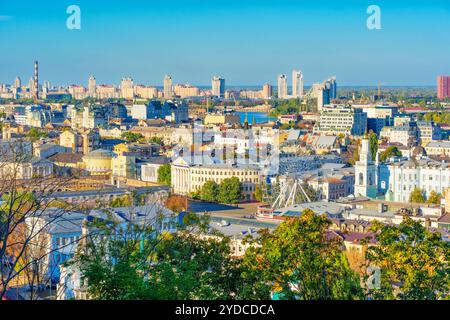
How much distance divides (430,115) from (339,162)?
57.6ft

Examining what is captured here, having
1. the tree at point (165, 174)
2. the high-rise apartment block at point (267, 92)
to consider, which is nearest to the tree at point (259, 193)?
the tree at point (165, 174)

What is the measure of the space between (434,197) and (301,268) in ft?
35.4

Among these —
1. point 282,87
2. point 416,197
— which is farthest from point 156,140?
point 282,87

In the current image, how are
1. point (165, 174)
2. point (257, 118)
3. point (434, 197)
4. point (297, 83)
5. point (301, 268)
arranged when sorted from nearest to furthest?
point (301, 268)
point (434, 197)
point (165, 174)
point (257, 118)
point (297, 83)

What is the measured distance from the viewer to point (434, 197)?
14.5m

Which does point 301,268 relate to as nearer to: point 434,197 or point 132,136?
point 434,197

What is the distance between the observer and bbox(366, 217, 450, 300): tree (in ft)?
13.4

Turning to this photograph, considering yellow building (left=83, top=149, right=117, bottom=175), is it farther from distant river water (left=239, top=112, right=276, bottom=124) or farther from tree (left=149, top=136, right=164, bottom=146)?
distant river water (left=239, top=112, right=276, bottom=124)

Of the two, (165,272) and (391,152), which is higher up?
(165,272)

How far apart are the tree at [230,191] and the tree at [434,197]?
3.63 m

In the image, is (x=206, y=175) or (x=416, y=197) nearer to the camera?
(x=416, y=197)

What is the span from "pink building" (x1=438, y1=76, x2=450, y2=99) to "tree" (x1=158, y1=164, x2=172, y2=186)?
39.8 metres

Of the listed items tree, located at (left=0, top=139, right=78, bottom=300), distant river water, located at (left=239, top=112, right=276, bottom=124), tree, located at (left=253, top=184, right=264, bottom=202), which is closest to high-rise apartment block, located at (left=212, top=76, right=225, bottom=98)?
distant river water, located at (left=239, top=112, right=276, bottom=124)
